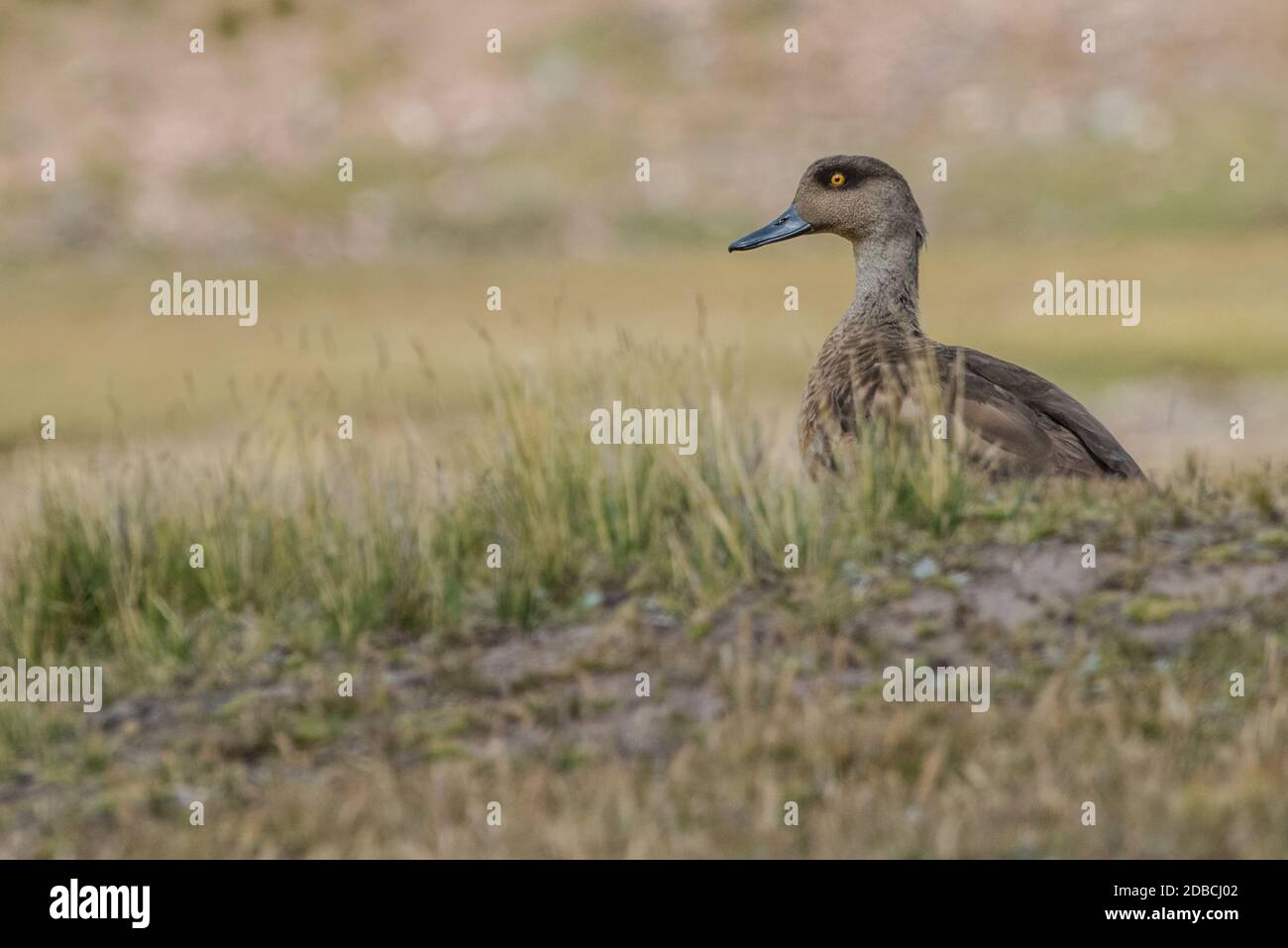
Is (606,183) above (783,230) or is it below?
above

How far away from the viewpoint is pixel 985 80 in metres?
77.6

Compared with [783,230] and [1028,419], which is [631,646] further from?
[783,230]

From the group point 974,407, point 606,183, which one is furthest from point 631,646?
point 606,183

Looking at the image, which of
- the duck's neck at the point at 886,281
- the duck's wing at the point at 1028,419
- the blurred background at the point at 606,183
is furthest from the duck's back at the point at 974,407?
the blurred background at the point at 606,183

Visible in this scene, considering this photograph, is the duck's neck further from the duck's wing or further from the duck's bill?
the duck's wing

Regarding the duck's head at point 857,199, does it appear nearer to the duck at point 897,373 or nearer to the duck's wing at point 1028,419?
the duck at point 897,373

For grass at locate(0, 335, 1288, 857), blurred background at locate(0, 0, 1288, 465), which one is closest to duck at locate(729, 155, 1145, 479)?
grass at locate(0, 335, 1288, 857)

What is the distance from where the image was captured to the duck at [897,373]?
9.71m

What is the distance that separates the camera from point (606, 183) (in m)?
67.9

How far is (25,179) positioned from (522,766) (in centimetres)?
6877

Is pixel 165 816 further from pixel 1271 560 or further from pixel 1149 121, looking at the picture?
pixel 1149 121

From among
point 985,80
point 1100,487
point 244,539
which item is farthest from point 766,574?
point 985,80

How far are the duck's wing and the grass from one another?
249mm

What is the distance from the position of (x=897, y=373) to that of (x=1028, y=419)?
714mm
